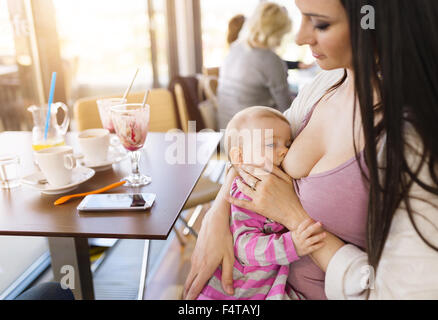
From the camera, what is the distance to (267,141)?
3.47ft

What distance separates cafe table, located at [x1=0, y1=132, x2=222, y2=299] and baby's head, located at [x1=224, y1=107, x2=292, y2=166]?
0.18 metres

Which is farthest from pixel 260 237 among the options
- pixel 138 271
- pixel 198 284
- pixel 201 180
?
pixel 138 271

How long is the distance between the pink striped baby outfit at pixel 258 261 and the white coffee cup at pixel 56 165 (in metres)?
0.50

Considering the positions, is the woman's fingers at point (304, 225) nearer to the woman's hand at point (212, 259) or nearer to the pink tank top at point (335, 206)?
the pink tank top at point (335, 206)

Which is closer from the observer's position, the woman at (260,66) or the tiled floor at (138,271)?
the tiled floor at (138,271)

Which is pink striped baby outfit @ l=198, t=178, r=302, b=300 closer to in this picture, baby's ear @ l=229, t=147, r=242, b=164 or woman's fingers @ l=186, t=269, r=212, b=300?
A: woman's fingers @ l=186, t=269, r=212, b=300

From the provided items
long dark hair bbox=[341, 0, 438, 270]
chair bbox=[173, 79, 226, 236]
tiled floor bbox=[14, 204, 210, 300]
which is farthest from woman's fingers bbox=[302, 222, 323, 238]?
tiled floor bbox=[14, 204, 210, 300]

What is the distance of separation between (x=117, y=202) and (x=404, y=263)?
0.68 m

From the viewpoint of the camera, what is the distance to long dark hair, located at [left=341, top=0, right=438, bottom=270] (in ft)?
2.11

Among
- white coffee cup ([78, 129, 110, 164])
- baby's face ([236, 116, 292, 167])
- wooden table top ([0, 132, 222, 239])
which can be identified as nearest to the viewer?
wooden table top ([0, 132, 222, 239])

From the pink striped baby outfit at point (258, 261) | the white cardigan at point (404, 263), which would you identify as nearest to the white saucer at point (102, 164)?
the pink striped baby outfit at point (258, 261)

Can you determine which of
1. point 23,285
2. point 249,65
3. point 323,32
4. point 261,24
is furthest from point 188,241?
point 323,32

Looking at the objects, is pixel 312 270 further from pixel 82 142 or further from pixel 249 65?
pixel 249 65

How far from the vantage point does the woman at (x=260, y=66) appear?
2537 millimetres
